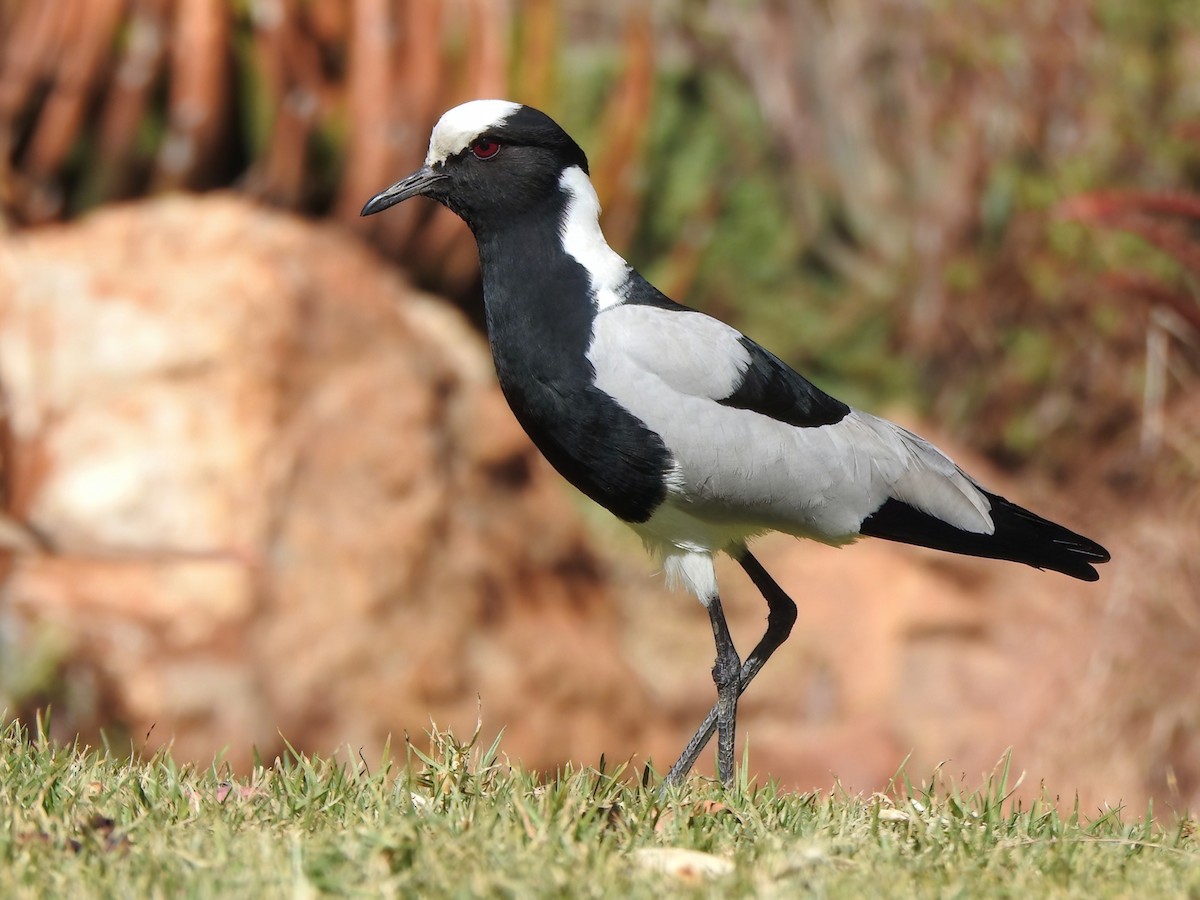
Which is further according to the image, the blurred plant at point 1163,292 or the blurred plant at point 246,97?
the blurred plant at point 246,97

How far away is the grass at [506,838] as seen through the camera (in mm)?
2770

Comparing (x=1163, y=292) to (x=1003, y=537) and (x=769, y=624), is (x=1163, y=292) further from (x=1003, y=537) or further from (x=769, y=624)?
(x=769, y=624)

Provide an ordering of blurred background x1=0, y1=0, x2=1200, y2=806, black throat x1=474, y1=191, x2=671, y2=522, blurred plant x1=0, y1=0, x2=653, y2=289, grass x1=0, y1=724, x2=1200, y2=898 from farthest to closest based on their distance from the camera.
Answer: blurred plant x1=0, y1=0, x2=653, y2=289
blurred background x1=0, y1=0, x2=1200, y2=806
black throat x1=474, y1=191, x2=671, y2=522
grass x1=0, y1=724, x2=1200, y2=898

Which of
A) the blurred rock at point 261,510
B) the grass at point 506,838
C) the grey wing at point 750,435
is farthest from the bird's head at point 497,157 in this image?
the blurred rock at point 261,510

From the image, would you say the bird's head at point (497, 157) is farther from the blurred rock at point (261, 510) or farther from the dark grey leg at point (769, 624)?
the blurred rock at point (261, 510)

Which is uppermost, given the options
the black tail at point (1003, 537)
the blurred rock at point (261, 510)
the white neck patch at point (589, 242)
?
the white neck patch at point (589, 242)

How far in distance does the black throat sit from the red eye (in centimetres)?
18

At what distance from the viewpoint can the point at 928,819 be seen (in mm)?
3449

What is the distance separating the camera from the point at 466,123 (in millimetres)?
4035

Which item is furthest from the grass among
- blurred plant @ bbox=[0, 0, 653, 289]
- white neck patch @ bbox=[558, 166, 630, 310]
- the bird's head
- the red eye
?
blurred plant @ bbox=[0, 0, 653, 289]

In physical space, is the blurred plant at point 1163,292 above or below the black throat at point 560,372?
above

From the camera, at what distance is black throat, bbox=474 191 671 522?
3.83m

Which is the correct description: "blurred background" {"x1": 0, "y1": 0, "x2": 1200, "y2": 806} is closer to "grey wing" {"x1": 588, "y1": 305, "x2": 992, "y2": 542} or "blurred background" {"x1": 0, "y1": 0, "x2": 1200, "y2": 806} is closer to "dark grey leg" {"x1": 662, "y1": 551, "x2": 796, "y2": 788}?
"dark grey leg" {"x1": 662, "y1": 551, "x2": 796, "y2": 788}

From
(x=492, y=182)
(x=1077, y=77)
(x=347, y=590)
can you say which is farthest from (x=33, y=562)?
(x=1077, y=77)
